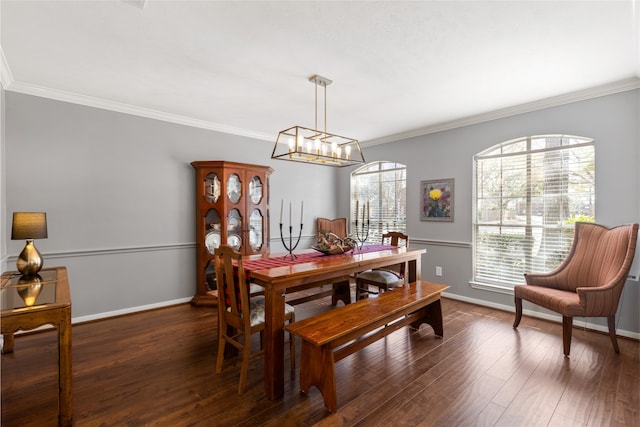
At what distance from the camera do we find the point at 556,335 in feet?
9.85

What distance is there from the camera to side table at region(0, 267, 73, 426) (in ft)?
5.03

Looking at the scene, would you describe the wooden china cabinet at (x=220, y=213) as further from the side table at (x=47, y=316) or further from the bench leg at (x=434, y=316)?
the bench leg at (x=434, y=316)

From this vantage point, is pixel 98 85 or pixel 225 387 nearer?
pixel 225 387

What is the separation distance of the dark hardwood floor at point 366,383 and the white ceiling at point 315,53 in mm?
2583

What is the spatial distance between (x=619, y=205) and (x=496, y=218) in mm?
1171

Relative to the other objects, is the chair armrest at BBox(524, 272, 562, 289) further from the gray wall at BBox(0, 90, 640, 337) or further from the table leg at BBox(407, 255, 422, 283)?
the table leg at BBox(407, 255, 422, 283)

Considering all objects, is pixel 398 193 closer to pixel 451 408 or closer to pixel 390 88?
pixel 390 88

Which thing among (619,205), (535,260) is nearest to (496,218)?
(535,260)

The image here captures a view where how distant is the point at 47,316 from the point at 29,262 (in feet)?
3.06

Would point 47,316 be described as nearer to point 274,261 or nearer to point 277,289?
point 277,289

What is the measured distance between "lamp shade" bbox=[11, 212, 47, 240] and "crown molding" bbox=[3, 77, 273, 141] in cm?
165

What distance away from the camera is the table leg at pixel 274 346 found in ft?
6.64

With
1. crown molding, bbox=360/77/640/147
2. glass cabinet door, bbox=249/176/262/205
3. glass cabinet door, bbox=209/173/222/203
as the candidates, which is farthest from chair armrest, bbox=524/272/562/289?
glass cabinet door, bbox=209/173/222/203

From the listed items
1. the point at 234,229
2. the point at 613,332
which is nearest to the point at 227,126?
the point at 234,229
